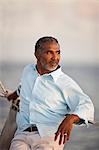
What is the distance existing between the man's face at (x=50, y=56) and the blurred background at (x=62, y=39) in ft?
3.86

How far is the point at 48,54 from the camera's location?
2660 millimetres

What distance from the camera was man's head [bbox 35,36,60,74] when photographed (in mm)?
2646

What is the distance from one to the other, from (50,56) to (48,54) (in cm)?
2

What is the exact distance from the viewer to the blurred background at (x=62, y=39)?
384 centimetres

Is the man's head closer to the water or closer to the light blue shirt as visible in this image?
the light blue shirt

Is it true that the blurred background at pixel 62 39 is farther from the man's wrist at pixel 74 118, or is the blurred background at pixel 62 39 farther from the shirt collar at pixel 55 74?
the man's wrist at pixel 74 118

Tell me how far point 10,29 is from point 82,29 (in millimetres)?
652

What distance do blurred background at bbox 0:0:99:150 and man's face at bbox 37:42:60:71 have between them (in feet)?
3.86

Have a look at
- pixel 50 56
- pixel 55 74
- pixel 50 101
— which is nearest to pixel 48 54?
pixel 50 56

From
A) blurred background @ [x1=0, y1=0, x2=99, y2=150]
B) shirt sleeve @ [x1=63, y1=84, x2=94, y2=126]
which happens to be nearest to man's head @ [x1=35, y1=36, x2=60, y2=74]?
shirt sleeve @ [x1=63, y1=84, x2=94, y2=126]

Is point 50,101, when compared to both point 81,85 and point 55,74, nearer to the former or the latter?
point 55,74

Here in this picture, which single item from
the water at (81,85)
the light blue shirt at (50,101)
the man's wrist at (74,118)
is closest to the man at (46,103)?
the light blue shirt at (50,101)

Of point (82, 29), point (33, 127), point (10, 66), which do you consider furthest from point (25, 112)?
point (82, 29)

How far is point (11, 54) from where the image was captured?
3.85 meters
